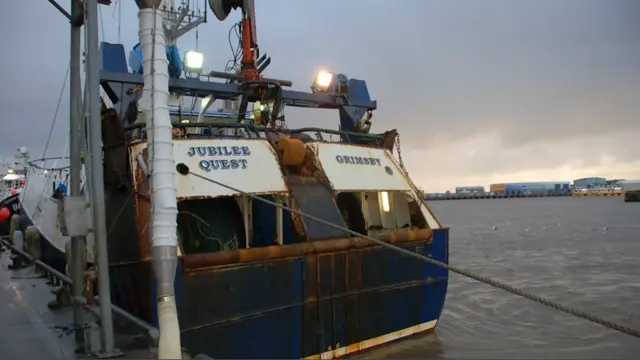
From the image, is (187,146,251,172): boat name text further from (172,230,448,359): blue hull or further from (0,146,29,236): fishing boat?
(0,146,29,236): fishing boat

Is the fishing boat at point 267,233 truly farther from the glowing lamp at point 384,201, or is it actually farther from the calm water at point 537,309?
the calm water at point 537,309

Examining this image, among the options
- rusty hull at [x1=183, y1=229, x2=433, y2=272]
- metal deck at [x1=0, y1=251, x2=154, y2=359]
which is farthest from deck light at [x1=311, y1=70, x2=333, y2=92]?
metal deck at [x1=0, y1=251, x2=154, y2=359]

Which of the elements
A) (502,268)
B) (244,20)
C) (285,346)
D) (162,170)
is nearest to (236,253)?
(285,346)

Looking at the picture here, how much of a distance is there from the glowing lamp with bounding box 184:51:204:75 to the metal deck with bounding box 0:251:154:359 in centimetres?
545

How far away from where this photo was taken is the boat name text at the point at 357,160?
7828mm

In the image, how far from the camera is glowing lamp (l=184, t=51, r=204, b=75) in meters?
11.3

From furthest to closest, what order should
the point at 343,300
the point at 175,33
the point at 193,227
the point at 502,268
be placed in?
the point at 502,268, the point at 175,33, the point at 193,227, the point at 343,300

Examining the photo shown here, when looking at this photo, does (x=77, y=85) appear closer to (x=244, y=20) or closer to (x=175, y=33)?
(x=244, y=20)

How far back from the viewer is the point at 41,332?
5887 millimetres

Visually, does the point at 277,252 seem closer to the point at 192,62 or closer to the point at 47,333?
the point at 47,333

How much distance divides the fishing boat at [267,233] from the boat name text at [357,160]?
0.03 metres

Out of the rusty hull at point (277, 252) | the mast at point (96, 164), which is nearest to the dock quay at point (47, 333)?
the mast at point (96, 164)

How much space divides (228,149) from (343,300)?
8.42 feet

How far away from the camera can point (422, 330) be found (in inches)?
314
